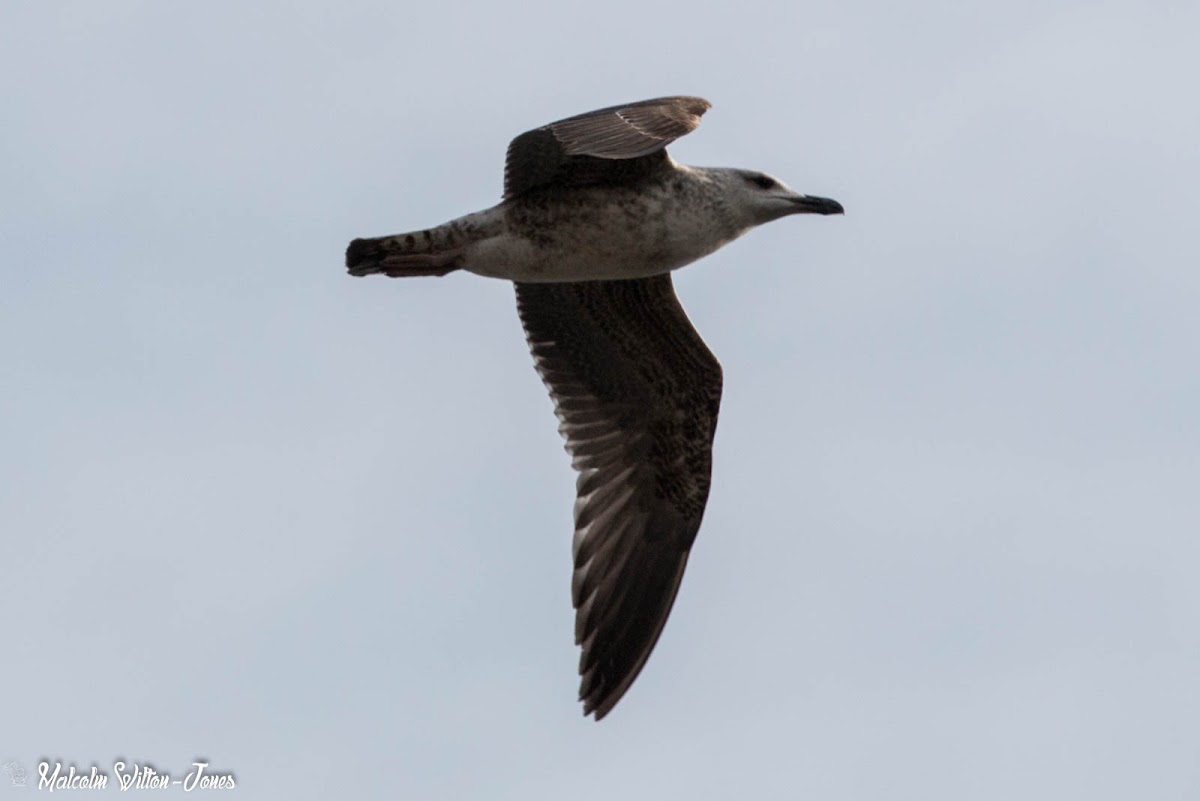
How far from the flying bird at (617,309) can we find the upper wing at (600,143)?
1 centimetres

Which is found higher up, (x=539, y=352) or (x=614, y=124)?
(x=614, y=124)

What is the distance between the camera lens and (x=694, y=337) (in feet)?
42.5

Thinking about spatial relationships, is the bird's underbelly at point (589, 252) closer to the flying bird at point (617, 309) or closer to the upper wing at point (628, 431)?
the flying bird at point (617, 309)

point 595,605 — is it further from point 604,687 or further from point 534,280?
point 534,280

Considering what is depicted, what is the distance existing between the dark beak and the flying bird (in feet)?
0.04

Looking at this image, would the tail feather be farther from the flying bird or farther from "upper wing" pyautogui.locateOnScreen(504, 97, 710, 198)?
"upper wing" pyautogui.locateOnScreen(504, 97, 710, 198)

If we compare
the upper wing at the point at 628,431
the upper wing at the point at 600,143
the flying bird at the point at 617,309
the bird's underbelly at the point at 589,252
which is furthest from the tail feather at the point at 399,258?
the upper wing at the point at 628,431

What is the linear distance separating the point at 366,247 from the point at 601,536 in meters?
2.46

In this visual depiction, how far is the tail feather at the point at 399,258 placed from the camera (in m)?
11.9

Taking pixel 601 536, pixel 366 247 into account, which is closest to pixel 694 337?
pixel 601 536

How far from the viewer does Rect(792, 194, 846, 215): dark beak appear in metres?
12.4

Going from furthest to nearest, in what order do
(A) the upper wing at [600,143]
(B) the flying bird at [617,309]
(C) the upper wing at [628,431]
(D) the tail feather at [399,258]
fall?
(C) the upper wing at [628,431] < (D) the tail feather at [399,258] < (B) the flying bird at [617,309] < (A) the upper wing at [600,143]

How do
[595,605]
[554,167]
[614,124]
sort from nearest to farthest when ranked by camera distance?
[614,124] → [554,167] → [595,605]

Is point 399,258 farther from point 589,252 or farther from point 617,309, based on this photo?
point 617,309
